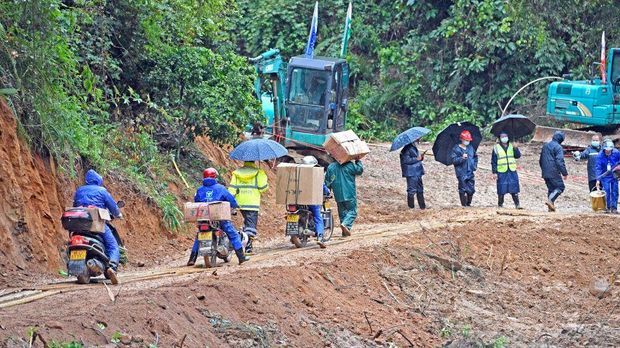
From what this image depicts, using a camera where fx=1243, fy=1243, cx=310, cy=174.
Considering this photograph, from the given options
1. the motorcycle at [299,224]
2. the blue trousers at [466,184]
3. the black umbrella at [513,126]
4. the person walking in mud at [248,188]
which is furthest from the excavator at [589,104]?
the person walking in mud at [248,188]

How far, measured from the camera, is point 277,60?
30.8 m

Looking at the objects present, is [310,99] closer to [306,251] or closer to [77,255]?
[306,251]

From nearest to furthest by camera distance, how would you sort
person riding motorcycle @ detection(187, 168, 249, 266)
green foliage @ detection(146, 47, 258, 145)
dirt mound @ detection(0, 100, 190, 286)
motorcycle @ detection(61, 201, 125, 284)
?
motorcycle @ detection(61, 201, 125, 284), dirt mound @ detection(0, 100, 190, 286), person riding motorcycle @ detection(187, 168, 249, 266), green foliage @ detection(146, 47, 258, 145)

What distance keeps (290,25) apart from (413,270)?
2898 centimetres

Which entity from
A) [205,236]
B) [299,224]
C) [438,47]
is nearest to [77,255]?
[205,236]

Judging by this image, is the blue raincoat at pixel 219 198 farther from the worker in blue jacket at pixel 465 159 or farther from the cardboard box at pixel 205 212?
the worker in blue jacket at pixel 465 159

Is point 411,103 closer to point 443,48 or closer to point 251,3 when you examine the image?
point 443,48

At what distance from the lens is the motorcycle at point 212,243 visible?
653 inches

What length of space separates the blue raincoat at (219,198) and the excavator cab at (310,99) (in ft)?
43.8

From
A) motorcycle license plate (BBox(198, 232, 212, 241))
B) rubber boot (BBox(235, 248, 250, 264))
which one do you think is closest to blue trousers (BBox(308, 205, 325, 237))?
rubber boot (BBox(235, 248, 250, 264))

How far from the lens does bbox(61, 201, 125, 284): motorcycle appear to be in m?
14.9

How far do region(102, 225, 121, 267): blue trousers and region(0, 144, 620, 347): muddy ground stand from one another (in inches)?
13.2

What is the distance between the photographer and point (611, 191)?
2452 centimetres

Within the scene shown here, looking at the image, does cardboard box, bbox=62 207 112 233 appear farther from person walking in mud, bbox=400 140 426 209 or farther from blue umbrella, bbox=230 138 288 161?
Result: person walking in mud, bbox=400 140 426 209
